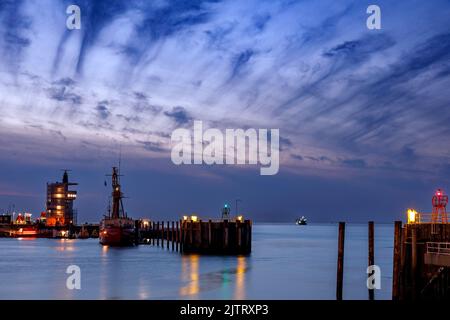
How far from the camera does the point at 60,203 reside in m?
153

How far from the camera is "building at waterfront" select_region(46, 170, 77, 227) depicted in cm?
15188

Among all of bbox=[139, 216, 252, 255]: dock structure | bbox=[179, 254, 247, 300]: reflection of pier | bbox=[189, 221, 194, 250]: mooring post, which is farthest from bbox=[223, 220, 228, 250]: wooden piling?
bbox=[189, 221, 194, 250]: mooring post

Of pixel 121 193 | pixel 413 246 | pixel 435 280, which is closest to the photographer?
pixel 435 280

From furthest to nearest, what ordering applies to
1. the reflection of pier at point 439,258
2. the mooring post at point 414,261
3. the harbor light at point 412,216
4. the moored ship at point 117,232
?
the moored ship at point 117,232 → the harbor light at point 412,216 → the mooring post at point 414,261 → the reflection of pier at point 439,258

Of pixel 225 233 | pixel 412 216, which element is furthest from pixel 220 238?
pixel 412 216

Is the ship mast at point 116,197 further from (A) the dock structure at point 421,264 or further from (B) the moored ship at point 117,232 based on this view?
(A) the dock structure at point 421,264

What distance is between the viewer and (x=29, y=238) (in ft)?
463

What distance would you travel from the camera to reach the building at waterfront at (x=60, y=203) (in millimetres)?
151875

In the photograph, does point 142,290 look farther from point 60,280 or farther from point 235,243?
point 235,243

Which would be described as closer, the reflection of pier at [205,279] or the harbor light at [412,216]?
the harbor light at [412,216]

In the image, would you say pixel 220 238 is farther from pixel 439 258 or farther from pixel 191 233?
pixel 439 258

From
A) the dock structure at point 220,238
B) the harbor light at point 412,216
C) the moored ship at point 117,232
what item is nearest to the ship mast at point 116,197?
the moored ship at point 117,232
